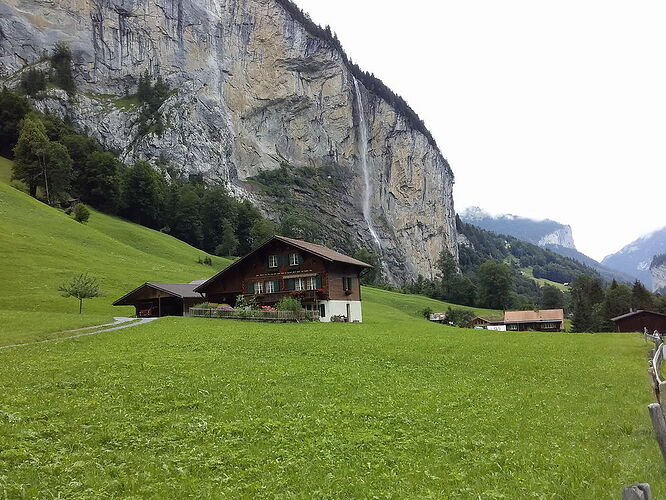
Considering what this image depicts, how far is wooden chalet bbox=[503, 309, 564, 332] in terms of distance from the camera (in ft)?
315

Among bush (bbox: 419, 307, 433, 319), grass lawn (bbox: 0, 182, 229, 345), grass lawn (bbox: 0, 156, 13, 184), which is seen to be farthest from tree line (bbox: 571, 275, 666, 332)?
grass lawn (bbox: 0, 156, 13, 184)

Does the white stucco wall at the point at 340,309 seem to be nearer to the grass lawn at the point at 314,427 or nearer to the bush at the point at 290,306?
the bush at the point at 290,306

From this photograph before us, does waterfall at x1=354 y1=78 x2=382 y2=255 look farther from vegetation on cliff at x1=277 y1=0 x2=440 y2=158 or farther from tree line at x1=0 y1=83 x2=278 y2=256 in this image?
tree line at x1=0 y1=83 x2=278 y2=256

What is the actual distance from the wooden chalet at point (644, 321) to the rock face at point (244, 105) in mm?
91695

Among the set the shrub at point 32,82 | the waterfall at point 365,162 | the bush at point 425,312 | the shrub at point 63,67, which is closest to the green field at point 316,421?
the bush at point 425,312

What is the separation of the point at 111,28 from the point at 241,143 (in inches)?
1952

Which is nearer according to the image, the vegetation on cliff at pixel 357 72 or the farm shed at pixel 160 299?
the farm shed at pixel 160 299

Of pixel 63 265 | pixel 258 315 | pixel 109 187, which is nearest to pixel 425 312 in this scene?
pixel 258 315

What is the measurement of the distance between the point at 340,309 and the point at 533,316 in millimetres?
60805

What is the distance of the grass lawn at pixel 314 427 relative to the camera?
8250 mm

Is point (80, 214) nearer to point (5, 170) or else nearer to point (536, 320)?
point (5, 170)

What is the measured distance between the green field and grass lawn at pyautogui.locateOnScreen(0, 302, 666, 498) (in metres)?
0.05

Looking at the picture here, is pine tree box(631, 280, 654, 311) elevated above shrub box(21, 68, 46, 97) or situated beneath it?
situated beneath

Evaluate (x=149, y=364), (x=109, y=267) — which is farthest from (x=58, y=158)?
(x=149, y=364)
